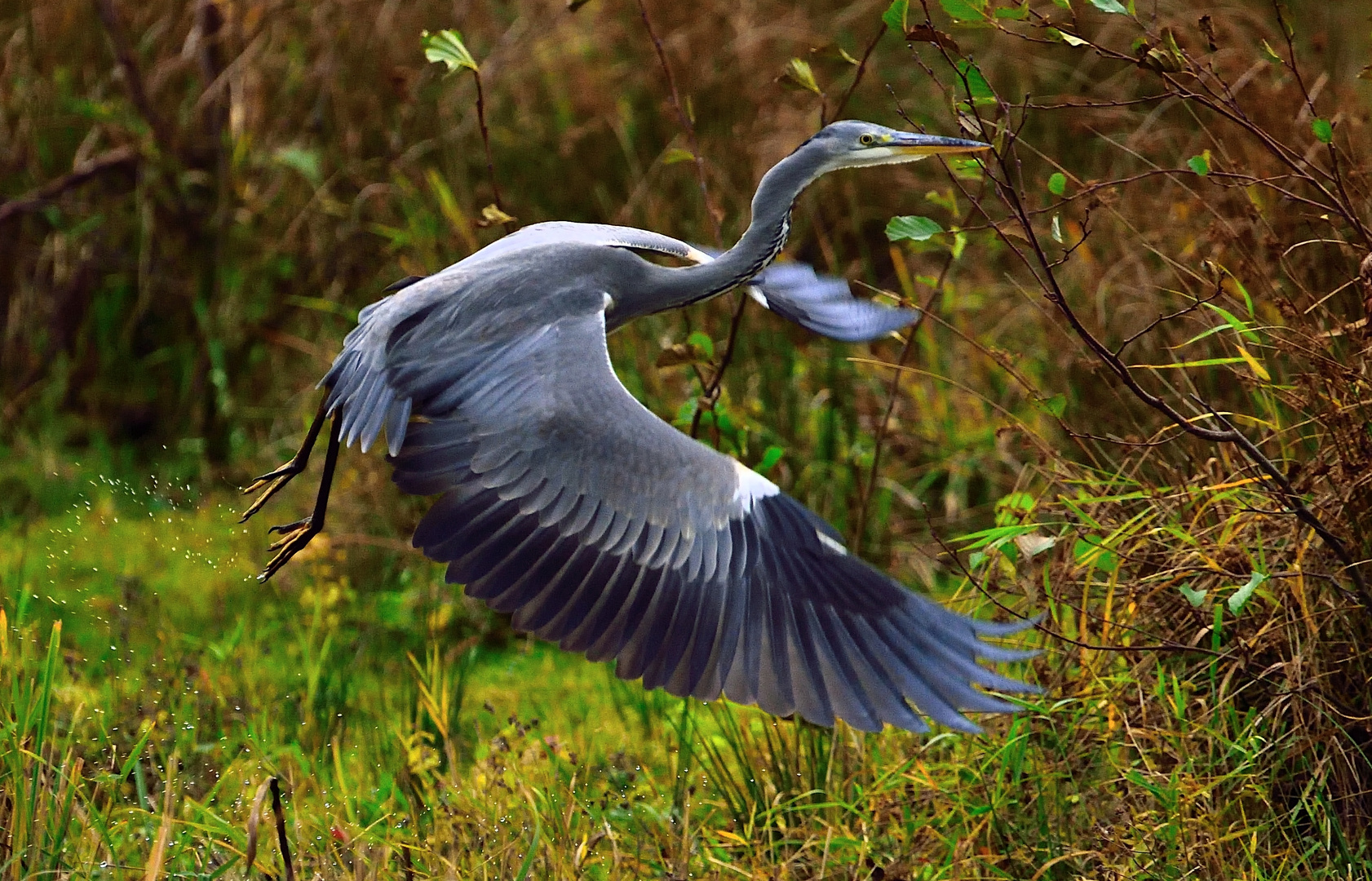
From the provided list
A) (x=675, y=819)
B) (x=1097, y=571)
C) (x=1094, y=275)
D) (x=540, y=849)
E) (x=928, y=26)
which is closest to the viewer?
(x=928, y=26)

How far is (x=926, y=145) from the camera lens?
399 cm

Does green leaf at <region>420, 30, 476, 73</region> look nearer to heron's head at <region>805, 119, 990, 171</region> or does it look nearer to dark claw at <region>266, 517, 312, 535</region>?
heron's head at <region>805, 119, 990, 171</region>

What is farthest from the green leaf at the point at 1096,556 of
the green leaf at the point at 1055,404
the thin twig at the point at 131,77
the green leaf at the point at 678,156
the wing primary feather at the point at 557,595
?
the thin twig at the point at 131,77

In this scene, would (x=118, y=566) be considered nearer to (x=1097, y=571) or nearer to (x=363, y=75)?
(x=363, y=75)

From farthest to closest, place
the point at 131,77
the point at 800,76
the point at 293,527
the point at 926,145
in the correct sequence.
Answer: the point at 131,77 → the point at 293,527 → the point at 926,145 → the point at 800,76

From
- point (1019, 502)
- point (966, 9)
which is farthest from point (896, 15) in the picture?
point (1019, 502)

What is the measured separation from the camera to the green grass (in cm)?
329

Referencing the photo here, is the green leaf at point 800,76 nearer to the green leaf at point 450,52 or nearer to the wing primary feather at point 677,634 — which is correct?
the green leaf at point 450,52

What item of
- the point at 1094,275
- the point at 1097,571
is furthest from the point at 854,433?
the point at 1097,571

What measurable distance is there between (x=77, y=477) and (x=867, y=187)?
347 centimetres

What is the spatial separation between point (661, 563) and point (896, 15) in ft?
3.88

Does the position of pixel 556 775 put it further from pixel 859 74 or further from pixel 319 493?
pixel 859 74

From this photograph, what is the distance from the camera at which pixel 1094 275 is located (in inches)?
213

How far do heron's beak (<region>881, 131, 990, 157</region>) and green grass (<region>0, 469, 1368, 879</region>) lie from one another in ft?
3.61
